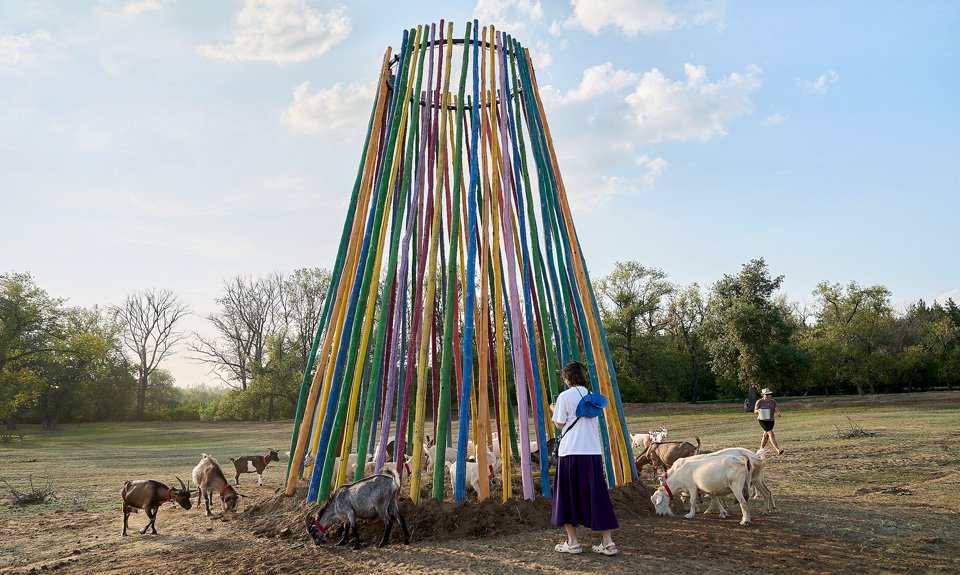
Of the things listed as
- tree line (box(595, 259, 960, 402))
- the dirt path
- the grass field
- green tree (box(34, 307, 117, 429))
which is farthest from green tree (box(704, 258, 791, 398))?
green tree (box(34, 307, 117, 429))

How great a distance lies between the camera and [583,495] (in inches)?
212

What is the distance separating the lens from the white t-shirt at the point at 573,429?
547cm

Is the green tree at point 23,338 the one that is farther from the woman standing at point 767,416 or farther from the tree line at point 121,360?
the woman standing at point 767,416

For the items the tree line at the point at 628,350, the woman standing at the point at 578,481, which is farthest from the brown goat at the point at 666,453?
the tree line at the point at 628,350

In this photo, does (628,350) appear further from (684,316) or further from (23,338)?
(23,338)

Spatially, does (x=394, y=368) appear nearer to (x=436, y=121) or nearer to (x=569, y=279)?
(x=569, y=279)

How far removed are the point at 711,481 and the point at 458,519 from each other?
2.90 meters

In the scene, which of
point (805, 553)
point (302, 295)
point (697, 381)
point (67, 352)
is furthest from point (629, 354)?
point (805, 553)

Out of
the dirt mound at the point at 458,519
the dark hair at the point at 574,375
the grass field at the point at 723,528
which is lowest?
the grass field at the point at 723,528

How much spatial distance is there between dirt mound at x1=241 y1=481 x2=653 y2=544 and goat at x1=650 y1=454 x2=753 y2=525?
33 centimetres

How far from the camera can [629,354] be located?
→ 40906mm

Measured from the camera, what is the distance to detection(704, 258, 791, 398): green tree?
32.2 meters

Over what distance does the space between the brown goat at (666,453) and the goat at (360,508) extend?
4.91 metres

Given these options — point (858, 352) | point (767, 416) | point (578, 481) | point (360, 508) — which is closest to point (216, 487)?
point (360, 508)
